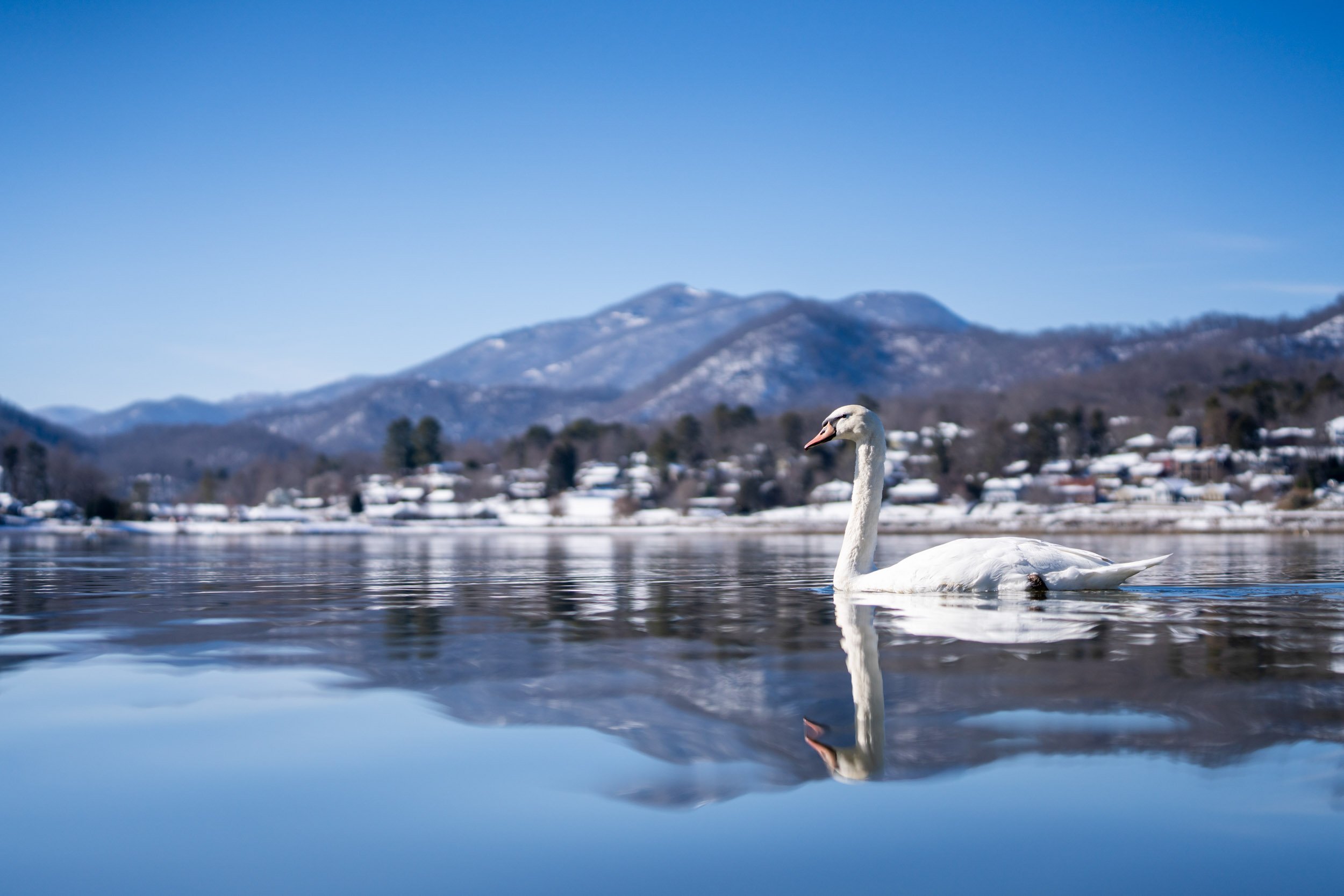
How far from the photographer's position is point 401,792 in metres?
4.54

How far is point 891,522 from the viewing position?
312 ft

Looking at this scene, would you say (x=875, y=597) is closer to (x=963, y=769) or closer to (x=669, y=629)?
(x=669, y=629)

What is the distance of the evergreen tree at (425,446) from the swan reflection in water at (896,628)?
185519mm

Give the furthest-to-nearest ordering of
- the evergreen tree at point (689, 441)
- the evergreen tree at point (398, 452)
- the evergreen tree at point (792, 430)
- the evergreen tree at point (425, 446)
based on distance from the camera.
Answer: the evergreen tree at point (425, 446) → the evergreen tree at point (398, 452) → the evergreen tree at point (689, 441) → the evergreen tree at point (792, 430)

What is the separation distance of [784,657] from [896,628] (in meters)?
2.06

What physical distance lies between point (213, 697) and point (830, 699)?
12.4 ft

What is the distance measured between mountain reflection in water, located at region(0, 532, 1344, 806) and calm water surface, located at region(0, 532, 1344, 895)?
0.13ft

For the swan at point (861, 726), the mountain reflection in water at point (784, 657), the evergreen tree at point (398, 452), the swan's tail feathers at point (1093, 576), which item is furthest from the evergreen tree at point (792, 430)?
the swan at point (861, 726)

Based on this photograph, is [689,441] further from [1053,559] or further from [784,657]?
[784,657]

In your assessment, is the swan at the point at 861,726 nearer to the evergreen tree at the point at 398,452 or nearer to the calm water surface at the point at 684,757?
the calm water surface at the point at 684,757

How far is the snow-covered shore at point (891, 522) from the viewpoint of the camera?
80.4 meters

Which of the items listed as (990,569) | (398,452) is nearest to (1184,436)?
(398,452)

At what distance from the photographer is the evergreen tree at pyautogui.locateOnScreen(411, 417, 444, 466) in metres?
194

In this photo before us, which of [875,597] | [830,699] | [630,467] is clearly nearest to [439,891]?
[830,699]
